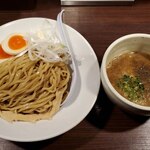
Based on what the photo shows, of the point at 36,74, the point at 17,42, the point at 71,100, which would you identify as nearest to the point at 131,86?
the point at 71,100

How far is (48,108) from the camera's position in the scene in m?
0.94

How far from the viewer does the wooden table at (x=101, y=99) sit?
89 centimetres

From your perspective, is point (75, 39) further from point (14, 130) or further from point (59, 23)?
point (14, 130)

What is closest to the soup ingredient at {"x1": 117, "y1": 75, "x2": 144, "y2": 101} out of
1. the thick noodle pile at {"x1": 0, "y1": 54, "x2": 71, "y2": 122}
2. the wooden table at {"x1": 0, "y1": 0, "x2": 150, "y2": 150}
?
the wooden table at {"x1": 0, "y1": 0, "x2": 150, "y2": 150}

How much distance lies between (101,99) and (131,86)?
13 cm

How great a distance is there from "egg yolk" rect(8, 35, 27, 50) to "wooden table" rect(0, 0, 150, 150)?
128mm

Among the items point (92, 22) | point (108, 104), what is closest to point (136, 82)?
point (108, 104)

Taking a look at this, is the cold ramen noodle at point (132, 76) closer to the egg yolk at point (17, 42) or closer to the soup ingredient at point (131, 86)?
the soup ingredient at point (131, 86)

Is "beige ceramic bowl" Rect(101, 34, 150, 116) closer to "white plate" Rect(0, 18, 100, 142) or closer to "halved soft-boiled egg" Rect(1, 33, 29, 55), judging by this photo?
"white plate" Rect(0, 18, 100, 142)

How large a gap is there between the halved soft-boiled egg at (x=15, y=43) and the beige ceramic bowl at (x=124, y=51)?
0.33 m

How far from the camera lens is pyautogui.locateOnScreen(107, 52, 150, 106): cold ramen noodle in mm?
859

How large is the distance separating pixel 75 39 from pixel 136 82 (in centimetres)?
28

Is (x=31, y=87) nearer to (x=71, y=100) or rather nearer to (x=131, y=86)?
(x=71, y=100)

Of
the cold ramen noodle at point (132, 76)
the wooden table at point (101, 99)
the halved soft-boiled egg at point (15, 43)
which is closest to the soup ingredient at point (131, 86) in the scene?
the cold ramen noodle at point (132, 76)
